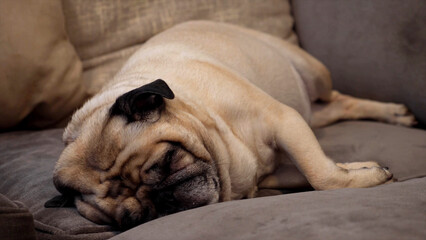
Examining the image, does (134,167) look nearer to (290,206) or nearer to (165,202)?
A: (165,202)

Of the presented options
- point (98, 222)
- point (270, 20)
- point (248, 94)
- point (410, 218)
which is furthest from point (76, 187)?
point (270, 20)

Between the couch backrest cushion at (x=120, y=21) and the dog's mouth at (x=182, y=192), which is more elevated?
the couch backrest cushion at (x=120, y=21)

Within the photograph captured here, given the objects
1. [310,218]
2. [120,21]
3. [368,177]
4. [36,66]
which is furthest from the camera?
[120,21]

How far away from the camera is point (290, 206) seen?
1307 millimetres

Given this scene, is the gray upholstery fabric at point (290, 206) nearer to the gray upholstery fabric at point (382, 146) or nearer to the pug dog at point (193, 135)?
the gray upholstery fabric at point (382, 146)

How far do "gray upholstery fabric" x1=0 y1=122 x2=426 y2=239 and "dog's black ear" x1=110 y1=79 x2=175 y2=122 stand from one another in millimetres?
350

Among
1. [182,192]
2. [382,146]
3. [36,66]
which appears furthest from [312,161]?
[36,66]

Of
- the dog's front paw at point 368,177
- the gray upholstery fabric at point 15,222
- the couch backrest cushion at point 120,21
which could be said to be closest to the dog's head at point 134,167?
the gray upholstery fabric at point 15,222

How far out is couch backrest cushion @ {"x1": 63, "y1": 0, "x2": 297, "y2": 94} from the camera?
2.70 meters

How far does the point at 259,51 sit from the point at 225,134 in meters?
0.75

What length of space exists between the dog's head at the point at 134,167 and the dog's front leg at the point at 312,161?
1.28 ft

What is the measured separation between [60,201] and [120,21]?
139 centimetres

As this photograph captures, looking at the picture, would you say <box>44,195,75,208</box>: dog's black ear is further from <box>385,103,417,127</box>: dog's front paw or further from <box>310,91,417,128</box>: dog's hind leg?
<box>385,103,417,127</box>: dog's front paw

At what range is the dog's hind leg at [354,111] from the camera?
2.48 meters
